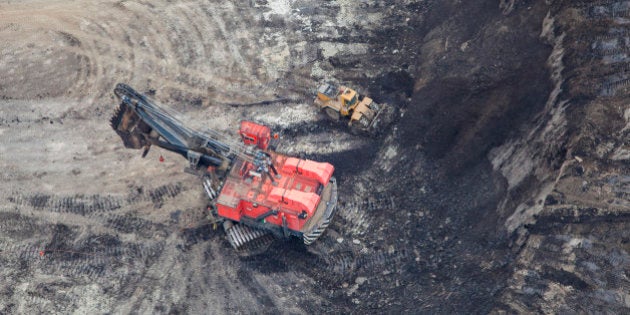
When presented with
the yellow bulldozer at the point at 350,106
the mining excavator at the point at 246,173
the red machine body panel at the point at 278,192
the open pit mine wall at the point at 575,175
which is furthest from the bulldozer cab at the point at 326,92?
the open pit mine wall at the point at 575,175

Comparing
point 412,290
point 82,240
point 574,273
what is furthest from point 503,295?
point 82,240

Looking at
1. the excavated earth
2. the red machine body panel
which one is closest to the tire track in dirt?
the excavated earth

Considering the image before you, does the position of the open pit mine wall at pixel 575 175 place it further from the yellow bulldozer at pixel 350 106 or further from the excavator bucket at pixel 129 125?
the excavator bucket at pixel 129 125

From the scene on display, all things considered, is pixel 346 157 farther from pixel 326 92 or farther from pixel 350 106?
pixel 326 92

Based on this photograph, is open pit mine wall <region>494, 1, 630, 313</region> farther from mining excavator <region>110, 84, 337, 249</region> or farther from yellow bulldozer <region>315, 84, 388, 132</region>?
mining excavator <region>110, 84, 337, 249</region>

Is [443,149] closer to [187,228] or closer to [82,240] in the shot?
[187,228]

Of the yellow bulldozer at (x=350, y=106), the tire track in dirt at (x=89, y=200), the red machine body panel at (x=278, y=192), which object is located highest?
the yellow bulldozer at (x=350, y=106)
